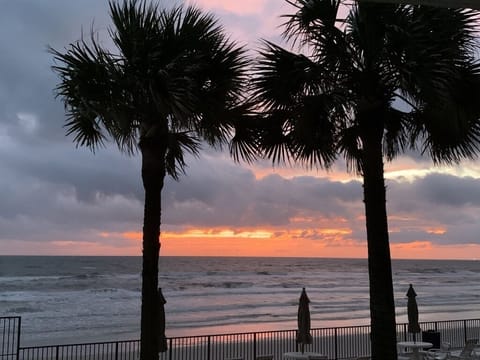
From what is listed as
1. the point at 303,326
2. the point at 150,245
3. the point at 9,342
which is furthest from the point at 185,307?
the point at 150,245

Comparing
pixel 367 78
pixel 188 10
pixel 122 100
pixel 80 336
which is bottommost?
pixel 80 336

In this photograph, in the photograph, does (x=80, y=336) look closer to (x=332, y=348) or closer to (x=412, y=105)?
(x=332, y=348)

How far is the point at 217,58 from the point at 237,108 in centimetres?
132

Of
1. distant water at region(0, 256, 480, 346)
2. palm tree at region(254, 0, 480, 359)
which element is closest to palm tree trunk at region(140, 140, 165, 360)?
palm tree at region(254, 0, 480, 359)

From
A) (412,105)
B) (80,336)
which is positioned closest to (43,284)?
(80,336)

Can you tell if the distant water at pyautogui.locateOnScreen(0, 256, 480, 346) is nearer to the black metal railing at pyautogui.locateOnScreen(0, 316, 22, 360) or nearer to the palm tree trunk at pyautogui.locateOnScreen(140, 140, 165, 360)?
the black metal railing at pyautogui.locateOnScreen(0, 316, 22, 360)

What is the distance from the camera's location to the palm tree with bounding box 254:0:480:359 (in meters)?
8.93

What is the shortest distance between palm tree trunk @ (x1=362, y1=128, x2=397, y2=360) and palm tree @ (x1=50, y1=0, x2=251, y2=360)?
105 inches

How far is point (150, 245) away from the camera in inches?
379

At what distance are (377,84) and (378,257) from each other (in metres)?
2.95

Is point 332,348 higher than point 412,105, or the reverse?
point 412,105

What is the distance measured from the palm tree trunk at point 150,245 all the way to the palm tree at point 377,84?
228cm

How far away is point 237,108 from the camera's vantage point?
35.7 ft

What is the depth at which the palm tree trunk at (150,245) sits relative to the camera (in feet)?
31.3
